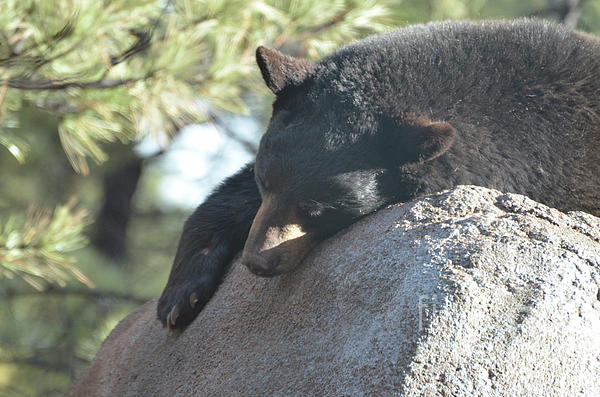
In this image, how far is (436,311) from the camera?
1807 mm

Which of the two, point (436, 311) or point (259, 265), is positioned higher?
point (436, 311)

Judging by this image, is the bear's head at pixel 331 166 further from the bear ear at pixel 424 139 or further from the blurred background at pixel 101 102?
the blurred background at pixel 101 102

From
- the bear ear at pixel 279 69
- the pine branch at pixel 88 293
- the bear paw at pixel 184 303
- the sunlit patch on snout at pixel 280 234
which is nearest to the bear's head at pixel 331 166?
the sunlit patch on snout at pixel 280 234

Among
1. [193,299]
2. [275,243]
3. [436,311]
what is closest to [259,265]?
[275,243]

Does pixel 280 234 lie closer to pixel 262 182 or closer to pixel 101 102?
pixel 262 182

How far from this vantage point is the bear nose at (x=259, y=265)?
2.41 meters

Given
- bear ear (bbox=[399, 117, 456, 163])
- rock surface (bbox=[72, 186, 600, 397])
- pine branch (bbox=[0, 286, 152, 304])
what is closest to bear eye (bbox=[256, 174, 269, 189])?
rock surface (bbox=[72, 186, 600, 397])

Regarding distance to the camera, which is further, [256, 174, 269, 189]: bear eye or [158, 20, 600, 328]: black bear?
[256, 174, 269, 189]: bear eye

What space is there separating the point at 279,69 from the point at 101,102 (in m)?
1.30

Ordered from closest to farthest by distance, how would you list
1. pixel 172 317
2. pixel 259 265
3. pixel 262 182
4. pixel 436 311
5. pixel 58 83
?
pixel 436 311 < pixel 259 265 < pixel 262 182 < pixel 172 317 < pixel 58 83

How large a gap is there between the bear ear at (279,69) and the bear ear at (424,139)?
0.49m

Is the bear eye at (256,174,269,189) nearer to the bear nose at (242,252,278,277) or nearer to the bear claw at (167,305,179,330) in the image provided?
the bear nose at (242,252,278,277)

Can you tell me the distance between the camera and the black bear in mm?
2545

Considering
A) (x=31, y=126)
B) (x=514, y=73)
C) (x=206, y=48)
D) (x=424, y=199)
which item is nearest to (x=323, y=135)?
(x=424, y=199)
